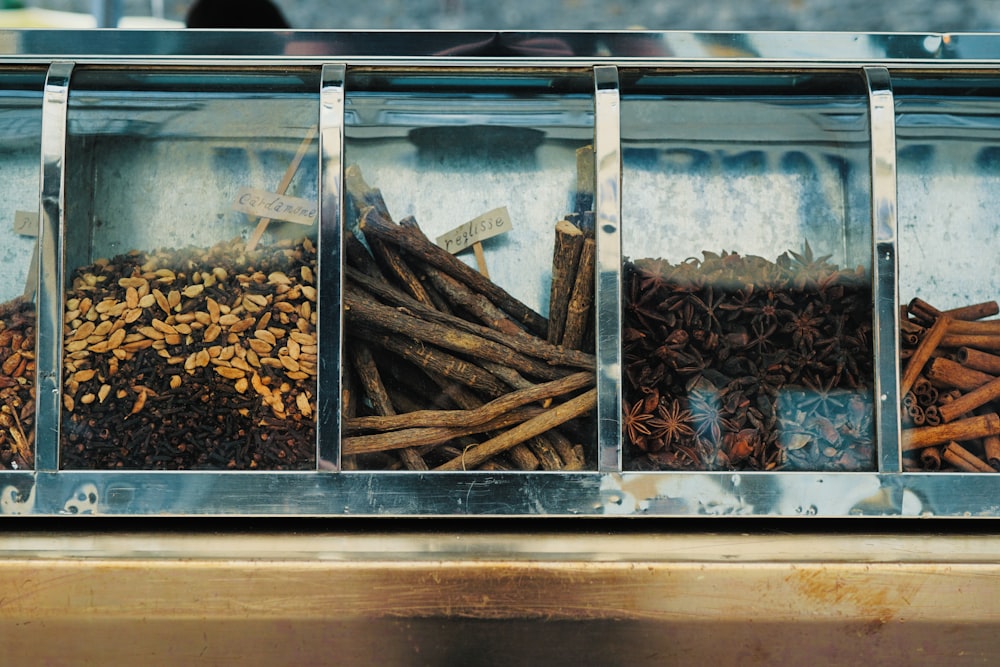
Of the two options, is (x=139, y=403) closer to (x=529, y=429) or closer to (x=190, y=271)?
(x=190, y=271)

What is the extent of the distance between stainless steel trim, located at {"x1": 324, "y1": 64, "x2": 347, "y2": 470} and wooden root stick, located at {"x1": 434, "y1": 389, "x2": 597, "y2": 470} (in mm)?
384

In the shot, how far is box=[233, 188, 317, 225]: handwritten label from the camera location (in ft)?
9.59

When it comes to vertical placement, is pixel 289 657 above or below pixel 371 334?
below

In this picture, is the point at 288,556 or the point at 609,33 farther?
the point at 609,33

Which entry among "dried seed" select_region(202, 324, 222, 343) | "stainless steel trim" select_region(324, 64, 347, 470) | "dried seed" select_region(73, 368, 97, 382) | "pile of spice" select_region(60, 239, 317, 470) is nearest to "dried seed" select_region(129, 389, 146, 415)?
"pile of spice" select_region(60, 239, 317, 470)

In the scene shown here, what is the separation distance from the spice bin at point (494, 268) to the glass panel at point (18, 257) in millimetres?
34

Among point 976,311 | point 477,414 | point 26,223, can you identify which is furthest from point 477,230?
point 976,311

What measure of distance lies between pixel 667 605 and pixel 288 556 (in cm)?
120

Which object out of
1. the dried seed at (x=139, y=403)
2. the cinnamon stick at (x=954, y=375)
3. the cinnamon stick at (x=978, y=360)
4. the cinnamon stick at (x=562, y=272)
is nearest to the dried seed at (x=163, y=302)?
the dried seed at (x=139, y=403)

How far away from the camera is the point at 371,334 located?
291 centimetres

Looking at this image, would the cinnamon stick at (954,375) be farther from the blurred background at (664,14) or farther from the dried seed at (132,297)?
the dried seed at (132,297)

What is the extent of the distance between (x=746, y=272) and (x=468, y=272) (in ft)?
3.10

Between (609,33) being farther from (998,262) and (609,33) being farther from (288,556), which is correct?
(288,556)

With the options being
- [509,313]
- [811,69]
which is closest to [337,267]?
[509,313]
